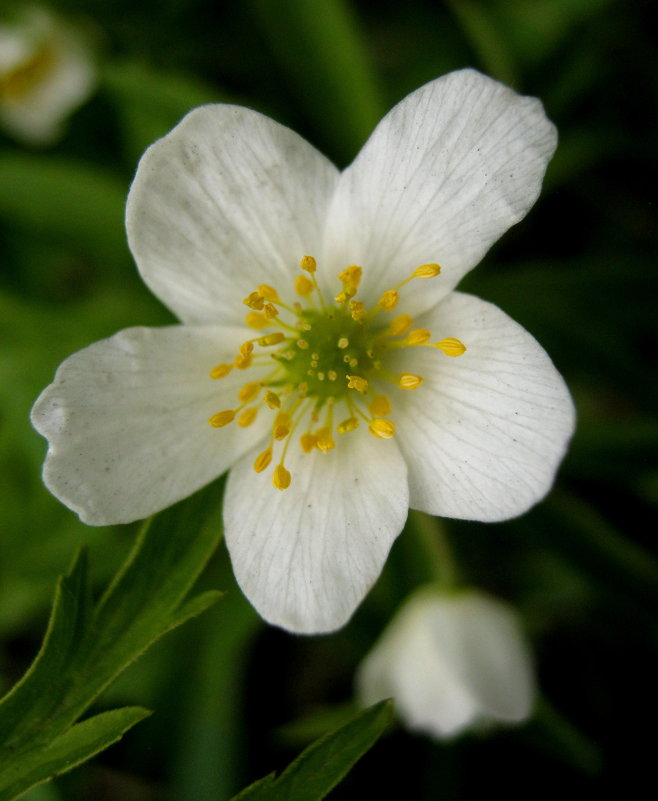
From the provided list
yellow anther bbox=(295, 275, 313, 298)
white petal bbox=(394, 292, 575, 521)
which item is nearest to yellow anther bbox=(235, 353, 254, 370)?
yellow anther bbox=(295, 275, 313, 298)

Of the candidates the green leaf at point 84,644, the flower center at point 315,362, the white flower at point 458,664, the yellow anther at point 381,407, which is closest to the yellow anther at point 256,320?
the flower center at point 315,362

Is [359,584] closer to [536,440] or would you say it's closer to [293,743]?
[536,440]

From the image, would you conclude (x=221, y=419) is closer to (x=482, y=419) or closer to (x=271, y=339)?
(x=271, y=339)

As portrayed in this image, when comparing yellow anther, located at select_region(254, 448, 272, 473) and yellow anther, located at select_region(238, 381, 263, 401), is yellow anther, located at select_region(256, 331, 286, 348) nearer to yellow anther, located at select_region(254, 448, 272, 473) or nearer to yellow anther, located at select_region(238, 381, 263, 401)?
yellow anther, located at select_region(238, 381, 263, 401)

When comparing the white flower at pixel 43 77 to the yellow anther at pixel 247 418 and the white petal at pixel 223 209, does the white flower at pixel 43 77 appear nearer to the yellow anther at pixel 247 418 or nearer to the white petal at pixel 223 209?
the white petal at pixel 223 209

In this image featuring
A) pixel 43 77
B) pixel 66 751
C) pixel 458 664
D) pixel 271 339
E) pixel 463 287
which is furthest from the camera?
pixel 43 77

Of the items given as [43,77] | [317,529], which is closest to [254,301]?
[317,529]
